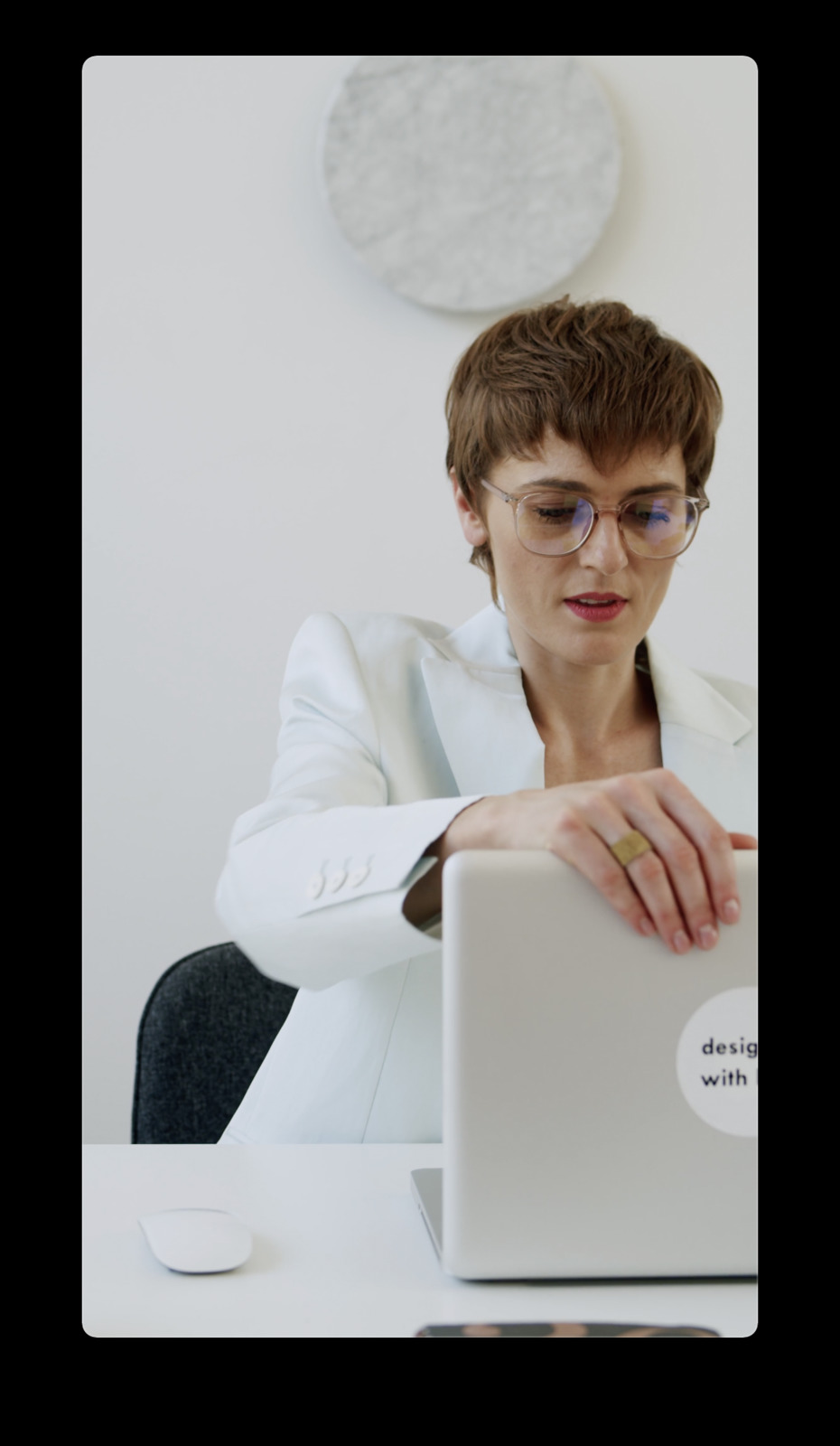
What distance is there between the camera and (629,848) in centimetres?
52

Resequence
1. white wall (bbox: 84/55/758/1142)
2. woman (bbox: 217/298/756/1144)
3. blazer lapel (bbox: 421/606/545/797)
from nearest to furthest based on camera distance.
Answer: woman (bbox: 217/298/756/1144), blazer lapel (bbox: 421/606/545/797), white wall (bbox: 84/55/758/1142)

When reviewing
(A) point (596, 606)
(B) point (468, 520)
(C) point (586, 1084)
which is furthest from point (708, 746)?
(C) point (586, 1084)

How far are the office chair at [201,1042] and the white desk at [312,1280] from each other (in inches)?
11.4

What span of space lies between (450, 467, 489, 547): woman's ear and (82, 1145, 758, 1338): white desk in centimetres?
57

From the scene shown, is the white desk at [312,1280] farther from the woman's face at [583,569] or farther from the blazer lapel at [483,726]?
the woman's face at [583,569]

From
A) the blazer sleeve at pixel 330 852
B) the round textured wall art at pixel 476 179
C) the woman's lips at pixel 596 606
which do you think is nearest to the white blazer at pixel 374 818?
the blazer sleeve at pixel 330 852

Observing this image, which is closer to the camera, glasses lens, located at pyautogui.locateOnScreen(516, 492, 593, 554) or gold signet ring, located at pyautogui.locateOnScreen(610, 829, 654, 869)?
gold signet ring, located at pyautogui.locateOnScreen(610, 829, 654, 869)

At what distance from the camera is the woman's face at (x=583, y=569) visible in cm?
92

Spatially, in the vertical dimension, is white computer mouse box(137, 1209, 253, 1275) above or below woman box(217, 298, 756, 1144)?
below

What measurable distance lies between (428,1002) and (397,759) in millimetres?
198

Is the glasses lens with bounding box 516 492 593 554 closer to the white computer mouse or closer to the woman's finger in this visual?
the woman's finger

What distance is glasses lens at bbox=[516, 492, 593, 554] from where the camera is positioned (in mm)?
922

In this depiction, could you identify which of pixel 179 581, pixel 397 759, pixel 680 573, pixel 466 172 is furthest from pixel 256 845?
pixel 466 172

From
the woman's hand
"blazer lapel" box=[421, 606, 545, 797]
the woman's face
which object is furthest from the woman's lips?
the woman's hand
